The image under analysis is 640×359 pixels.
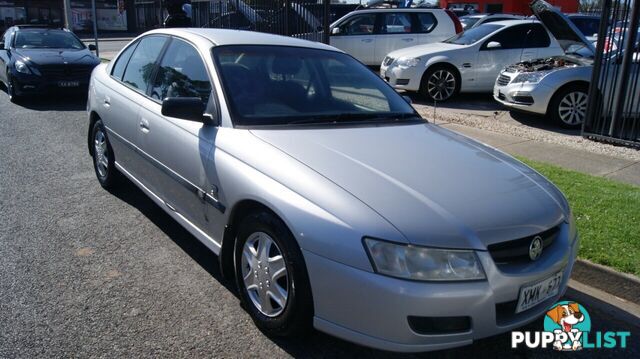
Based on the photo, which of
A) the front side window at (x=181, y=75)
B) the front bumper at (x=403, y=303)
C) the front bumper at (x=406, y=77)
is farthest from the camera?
the front bumper at (x=406, y=77)

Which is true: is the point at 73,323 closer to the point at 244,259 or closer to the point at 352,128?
the point at 244,259

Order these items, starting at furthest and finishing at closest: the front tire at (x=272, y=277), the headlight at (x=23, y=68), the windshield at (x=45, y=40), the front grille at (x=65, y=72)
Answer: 1. the windshield at (x=45, y=40)
2. the front grille at (x=65, y=72)
3. the headlight at (x=23, y=68)
4. the front tire at (x=272, y=277)

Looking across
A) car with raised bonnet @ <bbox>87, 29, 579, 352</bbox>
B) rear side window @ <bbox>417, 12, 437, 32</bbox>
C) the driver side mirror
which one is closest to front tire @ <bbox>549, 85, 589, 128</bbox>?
car with raised bonnet @ <bbox>87, 29, 579, 352</bbox>

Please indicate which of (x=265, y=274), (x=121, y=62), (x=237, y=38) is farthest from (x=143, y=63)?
(x=265, y=274)

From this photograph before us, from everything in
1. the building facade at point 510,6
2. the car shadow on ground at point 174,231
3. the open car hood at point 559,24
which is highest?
the building facade at point 510,6

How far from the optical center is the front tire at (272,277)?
2676 mm

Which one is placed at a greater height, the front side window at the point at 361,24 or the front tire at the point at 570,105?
the front side window at the point at 361,24

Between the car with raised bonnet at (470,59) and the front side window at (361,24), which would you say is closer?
the car with raised bonnet at (470,59)

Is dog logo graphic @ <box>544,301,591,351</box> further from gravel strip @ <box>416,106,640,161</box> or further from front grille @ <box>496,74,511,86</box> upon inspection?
front grille @ <box>496,74,511,86</box>

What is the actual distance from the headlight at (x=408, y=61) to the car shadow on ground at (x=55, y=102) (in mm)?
6439

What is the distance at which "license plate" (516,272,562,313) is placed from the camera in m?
2.60

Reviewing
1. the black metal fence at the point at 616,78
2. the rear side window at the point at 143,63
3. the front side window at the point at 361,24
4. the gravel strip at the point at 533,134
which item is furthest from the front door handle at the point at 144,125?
the front side window at the point at 361,24

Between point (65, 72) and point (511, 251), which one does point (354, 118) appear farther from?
point (65, 72)

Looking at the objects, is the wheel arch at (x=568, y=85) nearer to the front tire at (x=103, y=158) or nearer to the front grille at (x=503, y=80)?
the front grille at (x=503, y=80)
